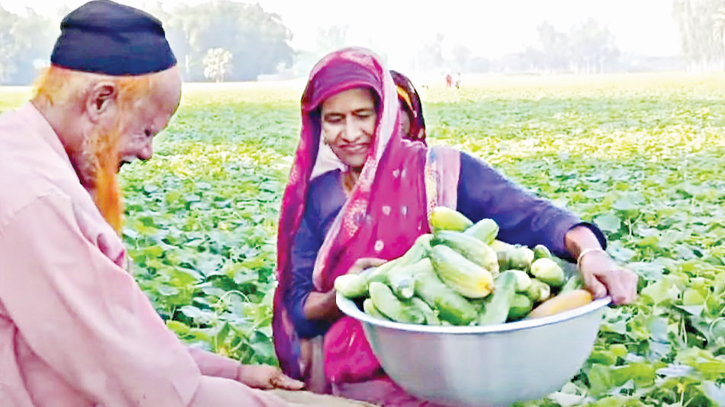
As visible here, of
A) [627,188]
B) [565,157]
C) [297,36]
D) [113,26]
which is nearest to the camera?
[113,26]

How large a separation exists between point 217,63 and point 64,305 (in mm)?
2017

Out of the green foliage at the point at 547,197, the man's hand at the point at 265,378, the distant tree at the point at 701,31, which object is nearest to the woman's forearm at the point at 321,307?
the man's hand at the point at 265,378

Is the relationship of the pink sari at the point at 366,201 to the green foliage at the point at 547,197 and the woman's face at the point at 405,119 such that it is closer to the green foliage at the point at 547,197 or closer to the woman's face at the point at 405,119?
the woman's face at the point at 405,119

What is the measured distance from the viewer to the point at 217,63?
348 cm

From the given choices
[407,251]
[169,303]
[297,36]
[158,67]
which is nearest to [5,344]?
[158,67]

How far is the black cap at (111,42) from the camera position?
173cm

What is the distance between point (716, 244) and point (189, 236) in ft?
7.81

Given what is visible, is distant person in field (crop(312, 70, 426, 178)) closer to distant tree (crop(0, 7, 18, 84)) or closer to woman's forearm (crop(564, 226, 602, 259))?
woman's forearm (crop(564, 226, 602, 259))

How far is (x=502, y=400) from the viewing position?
1.90m

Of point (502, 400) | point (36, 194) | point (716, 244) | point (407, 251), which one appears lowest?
A: point (716, 244)

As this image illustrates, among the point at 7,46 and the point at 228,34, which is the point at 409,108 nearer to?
the point at 228,34

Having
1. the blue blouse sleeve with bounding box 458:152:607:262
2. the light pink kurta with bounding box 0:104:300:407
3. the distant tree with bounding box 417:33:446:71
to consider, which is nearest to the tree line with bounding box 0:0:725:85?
the distant tree with bounding box 417:33:446:71

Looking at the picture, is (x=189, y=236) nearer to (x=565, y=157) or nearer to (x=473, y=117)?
(x=565, y=157)

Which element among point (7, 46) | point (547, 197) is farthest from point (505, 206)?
point (547, 197)
